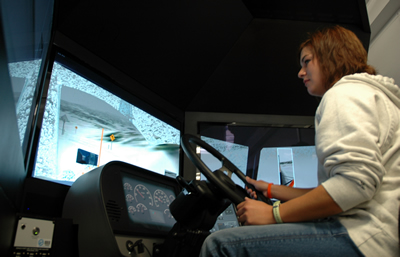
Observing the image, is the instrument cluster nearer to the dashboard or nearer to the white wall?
the dashboard

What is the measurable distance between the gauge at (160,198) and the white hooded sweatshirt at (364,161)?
109cm

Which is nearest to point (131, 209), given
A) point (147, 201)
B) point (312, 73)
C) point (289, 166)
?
point (147, 201)

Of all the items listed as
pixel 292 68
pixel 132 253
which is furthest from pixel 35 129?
pixel 292 68

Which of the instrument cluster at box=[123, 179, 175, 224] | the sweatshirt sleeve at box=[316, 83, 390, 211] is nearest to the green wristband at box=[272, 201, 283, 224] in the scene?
the sweatshirt sleeve at box=[316, 83, 390, 211]

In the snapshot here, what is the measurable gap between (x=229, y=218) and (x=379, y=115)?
175 centimetres

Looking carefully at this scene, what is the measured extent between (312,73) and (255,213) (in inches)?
21.7

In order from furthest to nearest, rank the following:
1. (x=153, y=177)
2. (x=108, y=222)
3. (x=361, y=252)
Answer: (x=153, y=177) < (x=108, y=222) < (x=361, y=252)

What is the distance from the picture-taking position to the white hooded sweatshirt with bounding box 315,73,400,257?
26.9 inches

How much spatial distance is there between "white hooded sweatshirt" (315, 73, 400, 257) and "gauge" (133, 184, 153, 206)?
1.00 meters

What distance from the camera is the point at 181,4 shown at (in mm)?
2125

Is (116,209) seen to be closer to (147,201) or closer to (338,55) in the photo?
(147,201)

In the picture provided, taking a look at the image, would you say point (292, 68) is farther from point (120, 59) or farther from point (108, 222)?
point (108, 222)

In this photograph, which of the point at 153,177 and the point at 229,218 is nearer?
the point at 153,177

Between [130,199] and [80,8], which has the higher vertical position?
[80,8]
